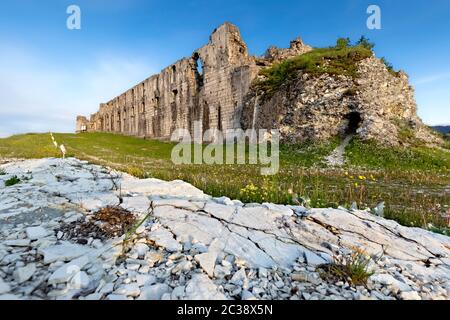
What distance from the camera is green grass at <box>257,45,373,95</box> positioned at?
20859 millimetres

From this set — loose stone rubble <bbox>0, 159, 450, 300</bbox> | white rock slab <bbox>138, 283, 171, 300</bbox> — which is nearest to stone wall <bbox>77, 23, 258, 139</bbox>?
loose stone rubble <bbox>0, 159, 450, 300</bbox>

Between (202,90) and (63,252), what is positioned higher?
(202,90)

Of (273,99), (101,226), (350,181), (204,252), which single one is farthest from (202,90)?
(204,252)

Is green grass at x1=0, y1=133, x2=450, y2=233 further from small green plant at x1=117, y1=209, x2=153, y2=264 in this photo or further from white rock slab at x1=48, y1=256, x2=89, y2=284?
white rock slab at x1=48, y1=256, x2=89, y2=284

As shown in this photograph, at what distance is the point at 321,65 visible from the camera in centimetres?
2136

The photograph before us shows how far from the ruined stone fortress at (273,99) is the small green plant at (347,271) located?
16212 millimetres

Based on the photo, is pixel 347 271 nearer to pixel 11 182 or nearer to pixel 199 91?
pixel 11 182

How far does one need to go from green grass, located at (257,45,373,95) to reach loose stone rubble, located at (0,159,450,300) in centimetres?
1852

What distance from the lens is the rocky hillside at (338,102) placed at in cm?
1888

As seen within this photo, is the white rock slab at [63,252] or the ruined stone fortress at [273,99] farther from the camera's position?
the ruined stone fortress at [273,99]

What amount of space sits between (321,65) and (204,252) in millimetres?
21028

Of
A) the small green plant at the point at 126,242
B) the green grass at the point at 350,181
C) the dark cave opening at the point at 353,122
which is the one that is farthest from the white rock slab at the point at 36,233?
the dark cave opening at the point at 353,122

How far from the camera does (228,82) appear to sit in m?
26.8

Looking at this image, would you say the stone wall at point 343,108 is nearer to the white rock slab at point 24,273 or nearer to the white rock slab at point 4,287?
the white rock slab at point 24,273
